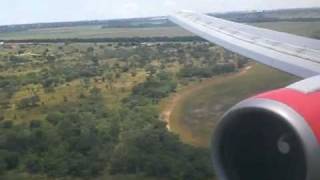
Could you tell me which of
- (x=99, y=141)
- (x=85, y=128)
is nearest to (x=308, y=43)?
(x=99, y=141)

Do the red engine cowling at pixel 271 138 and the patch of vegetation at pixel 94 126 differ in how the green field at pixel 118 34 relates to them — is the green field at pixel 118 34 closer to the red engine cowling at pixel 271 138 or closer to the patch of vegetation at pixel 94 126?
the patch of vegetation at pixel 94 126

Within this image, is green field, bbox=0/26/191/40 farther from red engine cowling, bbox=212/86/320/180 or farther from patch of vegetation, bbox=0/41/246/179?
red engine cowling, bbox=212/86/320/180

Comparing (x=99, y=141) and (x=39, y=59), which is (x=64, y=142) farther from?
(x=39, y=59)

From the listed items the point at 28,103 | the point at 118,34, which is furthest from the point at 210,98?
the point at 118,34

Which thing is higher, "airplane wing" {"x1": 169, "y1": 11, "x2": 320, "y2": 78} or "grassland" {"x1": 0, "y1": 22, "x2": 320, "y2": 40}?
"airplane wing" {"x1": 169, "y1": 11, "x2": 320, "y2": 78}

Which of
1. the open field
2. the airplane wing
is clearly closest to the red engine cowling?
the airplane wing

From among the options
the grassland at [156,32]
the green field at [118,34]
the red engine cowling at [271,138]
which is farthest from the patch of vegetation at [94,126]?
the green field at [118,34]
